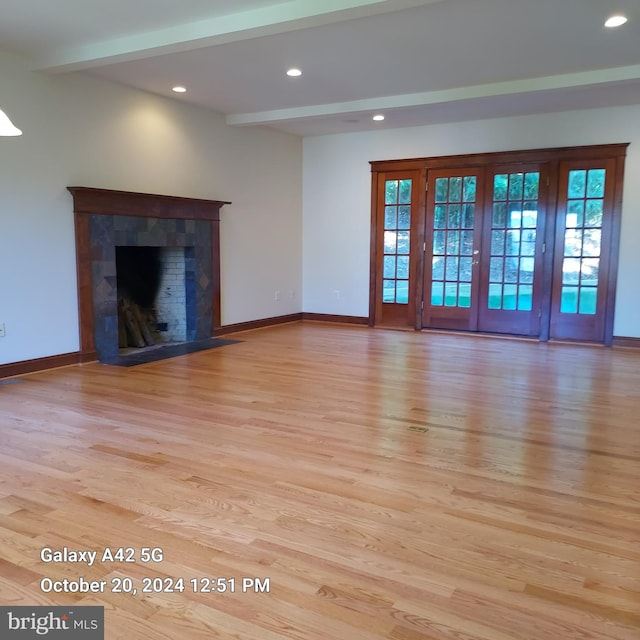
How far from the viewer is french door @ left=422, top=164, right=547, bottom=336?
22.5ft

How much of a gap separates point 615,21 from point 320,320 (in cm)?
547

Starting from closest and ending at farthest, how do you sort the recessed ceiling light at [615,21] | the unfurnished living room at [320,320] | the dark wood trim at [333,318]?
the unfurnished living room at [320,320] → the recessed ceiling light at [615,21] → the dark wood trim at [333,318]

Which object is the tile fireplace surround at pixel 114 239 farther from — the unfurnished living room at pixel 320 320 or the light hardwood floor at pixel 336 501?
the light hardwood floor at pixel 336 501

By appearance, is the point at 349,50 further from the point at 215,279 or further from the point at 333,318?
the point at 333,318

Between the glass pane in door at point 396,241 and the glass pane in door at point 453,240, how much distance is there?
15.5 inches

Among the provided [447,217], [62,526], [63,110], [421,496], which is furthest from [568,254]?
Answer: [62,526]

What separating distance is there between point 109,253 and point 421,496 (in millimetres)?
4081

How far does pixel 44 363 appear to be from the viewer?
5.00 metres

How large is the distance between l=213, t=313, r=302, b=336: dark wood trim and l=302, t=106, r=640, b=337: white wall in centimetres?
34

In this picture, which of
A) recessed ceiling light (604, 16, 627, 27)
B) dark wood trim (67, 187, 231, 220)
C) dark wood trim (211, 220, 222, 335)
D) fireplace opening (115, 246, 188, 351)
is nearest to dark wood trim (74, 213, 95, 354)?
dark wood trim (67, 187, 231, 220)

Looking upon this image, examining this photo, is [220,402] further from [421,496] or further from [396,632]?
[396,632]

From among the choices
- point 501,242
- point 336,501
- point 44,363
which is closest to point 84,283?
point 44,363

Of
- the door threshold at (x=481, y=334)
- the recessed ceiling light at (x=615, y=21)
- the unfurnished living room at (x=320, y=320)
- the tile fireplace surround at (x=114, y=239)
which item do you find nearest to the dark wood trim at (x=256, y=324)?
the unfurnished living room at (x=320, y=320)

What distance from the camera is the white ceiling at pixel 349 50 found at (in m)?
3.64
